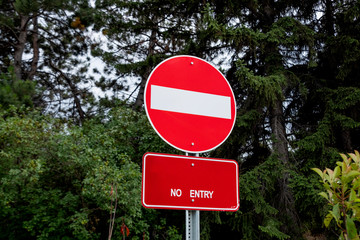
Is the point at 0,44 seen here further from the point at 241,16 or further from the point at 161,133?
the point at 161,133

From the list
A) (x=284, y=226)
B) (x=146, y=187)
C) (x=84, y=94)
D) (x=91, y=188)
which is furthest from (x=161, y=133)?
(x=84, y=94)

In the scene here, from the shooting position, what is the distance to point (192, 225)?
1622mm

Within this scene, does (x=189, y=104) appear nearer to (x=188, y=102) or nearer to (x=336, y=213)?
(x=188, y=102)

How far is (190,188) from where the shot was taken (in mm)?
1677

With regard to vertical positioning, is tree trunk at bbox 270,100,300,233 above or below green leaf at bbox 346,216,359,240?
above

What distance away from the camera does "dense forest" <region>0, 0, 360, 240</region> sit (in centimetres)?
666

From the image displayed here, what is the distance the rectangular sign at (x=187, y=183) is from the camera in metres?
1.61

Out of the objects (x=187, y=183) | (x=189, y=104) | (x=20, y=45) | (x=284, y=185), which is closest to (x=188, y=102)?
(x=189, y=104)

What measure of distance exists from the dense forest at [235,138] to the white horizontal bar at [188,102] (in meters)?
4.43

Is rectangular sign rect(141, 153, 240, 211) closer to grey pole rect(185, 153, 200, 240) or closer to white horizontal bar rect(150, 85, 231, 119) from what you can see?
grey pole rect(185, 153, 200, 240)

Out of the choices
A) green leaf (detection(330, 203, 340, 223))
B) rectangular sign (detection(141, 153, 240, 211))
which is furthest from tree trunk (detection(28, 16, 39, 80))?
green leaf (detection(330, 203, 340, 223))

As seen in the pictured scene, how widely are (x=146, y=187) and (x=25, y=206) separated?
→ 23.2ft

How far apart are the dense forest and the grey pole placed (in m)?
4.56

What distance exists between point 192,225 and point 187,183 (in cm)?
19
